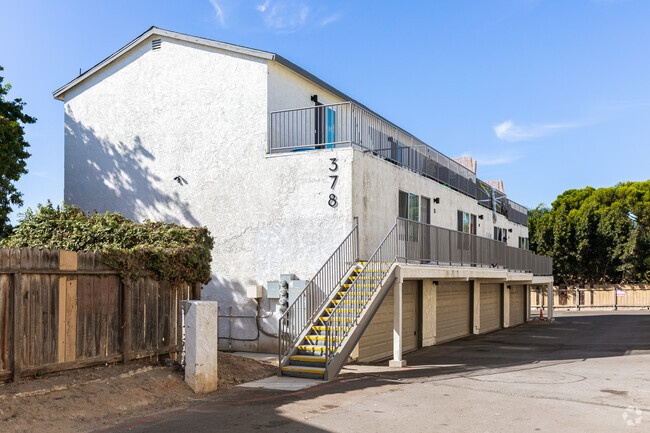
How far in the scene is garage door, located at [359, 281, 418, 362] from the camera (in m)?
16.8

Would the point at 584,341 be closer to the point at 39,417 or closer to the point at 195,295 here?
the point at 195,295

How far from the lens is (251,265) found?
17438 millimetres

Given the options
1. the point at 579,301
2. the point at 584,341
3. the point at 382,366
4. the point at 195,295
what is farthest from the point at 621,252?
the point at 195,295

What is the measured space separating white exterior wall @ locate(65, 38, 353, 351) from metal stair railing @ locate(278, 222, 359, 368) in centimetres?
44

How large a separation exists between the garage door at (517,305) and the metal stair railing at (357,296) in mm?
20474

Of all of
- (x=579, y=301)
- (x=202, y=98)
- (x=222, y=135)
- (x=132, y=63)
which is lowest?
(x=579, y=301)

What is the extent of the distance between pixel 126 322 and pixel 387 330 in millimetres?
9039

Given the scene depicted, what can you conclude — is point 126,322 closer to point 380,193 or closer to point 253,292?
point 253,292

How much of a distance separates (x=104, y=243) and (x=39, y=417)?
19.4 ft

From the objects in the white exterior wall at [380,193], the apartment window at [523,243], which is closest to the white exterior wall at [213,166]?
the white exterior wall at [380,193]

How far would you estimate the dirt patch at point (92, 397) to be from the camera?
329 inches

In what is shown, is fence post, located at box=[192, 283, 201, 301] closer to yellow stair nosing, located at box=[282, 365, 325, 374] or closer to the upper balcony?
yellow stair nosing, located at box=[282, 365, 325, 374]

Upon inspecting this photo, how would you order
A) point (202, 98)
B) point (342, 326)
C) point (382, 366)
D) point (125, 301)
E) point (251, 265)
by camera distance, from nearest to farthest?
1. point (125, 301)
2. point (342, 326)
3. point (382, 366)
4. point (251, 265)
5. point (202, 98)

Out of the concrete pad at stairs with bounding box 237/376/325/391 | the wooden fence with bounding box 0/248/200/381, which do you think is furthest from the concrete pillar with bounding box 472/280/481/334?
the wooden fence with bounding box 0/248/200/381
